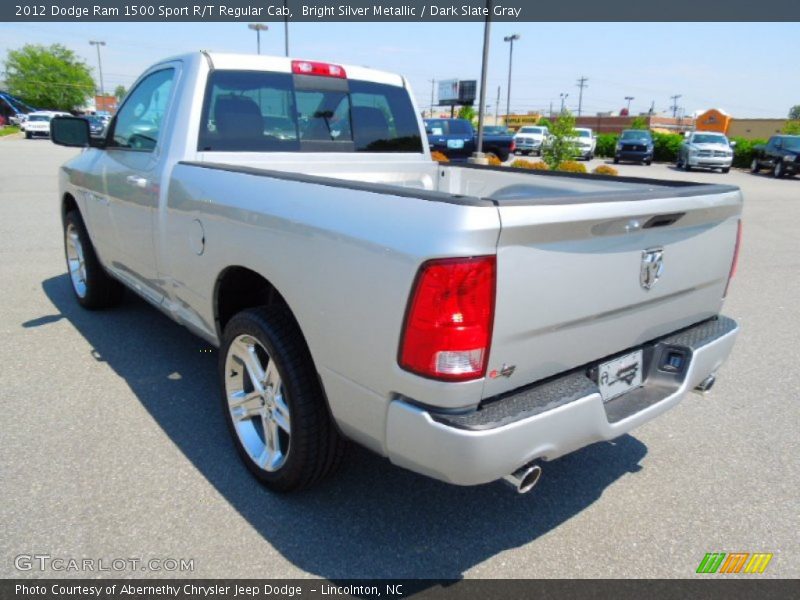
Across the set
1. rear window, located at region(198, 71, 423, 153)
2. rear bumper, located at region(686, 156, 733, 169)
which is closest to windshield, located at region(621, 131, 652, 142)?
rear bumper, located at region(686, 156, 733, 169)

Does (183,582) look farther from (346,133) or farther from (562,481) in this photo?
(346,133)

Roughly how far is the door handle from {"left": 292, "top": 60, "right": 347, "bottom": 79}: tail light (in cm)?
119

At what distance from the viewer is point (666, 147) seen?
36.3 m

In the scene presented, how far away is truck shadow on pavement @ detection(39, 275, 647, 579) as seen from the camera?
2.44m

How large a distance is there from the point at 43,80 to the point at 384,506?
333 ft

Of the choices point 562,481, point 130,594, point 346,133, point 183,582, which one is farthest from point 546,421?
point 346,133

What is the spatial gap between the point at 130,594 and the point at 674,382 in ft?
7.71

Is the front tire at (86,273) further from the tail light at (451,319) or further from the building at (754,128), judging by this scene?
the building at (754,128)

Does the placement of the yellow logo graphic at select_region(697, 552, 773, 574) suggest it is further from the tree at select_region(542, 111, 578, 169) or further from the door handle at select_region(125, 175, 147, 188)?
the tree at select_region(542, 111, 578, 169)

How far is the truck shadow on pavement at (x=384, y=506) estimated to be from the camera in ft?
8.00

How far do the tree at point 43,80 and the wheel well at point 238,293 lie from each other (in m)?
97.7

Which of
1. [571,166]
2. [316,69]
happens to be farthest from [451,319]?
[571,166]

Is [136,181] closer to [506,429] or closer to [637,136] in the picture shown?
[506,429]

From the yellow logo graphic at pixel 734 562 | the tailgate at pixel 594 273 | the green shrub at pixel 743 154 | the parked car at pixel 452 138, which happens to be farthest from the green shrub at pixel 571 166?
the green shrub at pixel 743 154
